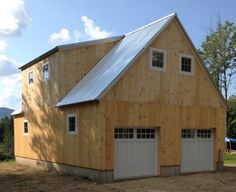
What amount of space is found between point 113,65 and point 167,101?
116 inches

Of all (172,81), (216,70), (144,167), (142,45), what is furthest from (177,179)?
(216,70)

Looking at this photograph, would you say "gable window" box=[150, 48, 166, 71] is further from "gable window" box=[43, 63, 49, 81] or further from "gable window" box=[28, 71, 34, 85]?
"gable window" box=[28, 71, 34, 85]

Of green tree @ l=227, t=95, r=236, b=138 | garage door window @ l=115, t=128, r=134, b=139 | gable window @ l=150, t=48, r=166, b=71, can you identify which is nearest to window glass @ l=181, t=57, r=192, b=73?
gable window @ l=150, t=48, r=166, b=71

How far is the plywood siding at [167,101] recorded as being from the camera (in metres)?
15.0

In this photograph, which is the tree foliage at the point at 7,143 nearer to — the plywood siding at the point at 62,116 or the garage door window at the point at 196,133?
the plywood siding at the point at 62,116

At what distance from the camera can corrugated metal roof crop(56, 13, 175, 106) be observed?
15.1m

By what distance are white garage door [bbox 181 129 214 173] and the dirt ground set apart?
37.1 inches

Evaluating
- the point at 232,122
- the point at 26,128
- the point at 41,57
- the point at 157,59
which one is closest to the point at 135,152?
the point at 157,59

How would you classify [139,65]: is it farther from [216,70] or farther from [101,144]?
[216,70]

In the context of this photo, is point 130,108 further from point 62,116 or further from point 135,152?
point 62,116

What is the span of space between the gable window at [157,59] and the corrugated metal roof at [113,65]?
63 centimetres

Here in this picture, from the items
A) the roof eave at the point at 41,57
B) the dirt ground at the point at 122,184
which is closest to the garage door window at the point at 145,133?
the dirt ground at the point at 122,184

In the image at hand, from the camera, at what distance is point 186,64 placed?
17828 millimetres

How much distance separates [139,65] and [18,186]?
6915 mm
